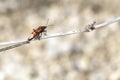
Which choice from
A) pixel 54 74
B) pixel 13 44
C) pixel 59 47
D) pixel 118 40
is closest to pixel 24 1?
pixel 59 47

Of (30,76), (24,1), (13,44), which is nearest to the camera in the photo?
(13,44)

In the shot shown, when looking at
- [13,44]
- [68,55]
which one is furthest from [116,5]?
[13,44]

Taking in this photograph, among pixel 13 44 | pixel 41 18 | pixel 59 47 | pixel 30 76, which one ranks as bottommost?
pixel 30 76

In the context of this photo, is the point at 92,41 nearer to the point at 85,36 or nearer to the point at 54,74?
the point at 85,36

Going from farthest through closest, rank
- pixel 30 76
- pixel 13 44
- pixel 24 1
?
pixel 24 1 → pixel 30 76 → pixel 13 44

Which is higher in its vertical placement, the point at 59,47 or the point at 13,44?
the point at 13,44

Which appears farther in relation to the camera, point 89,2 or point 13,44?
point 89,2
